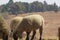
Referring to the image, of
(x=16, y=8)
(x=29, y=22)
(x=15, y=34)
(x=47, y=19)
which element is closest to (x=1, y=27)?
(x=15, y=34)

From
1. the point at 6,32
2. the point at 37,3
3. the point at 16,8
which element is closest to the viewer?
the point at 6,32

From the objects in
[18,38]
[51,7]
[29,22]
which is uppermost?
[29,22]

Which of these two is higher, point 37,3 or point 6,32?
point 6,32

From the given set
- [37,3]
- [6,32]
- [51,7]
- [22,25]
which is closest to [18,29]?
[22,25]

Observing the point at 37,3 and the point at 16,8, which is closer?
the point at 16,8

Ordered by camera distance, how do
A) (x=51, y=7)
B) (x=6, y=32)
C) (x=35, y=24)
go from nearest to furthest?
(x=6, y=32), (x=35, y=24), (x=51, y=7)

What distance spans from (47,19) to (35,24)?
62.0ft

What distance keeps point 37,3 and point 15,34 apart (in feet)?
130

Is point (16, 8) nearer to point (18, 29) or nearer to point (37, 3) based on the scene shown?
point (37, 3)

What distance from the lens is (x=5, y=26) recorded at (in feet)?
29.1

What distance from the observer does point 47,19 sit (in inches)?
1136

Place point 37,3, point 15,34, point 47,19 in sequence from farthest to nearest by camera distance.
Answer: point 37,3 < point 47,19 < point 15,34

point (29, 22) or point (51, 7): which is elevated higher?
point (29, 22)

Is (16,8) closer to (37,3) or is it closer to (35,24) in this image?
(37,3)
